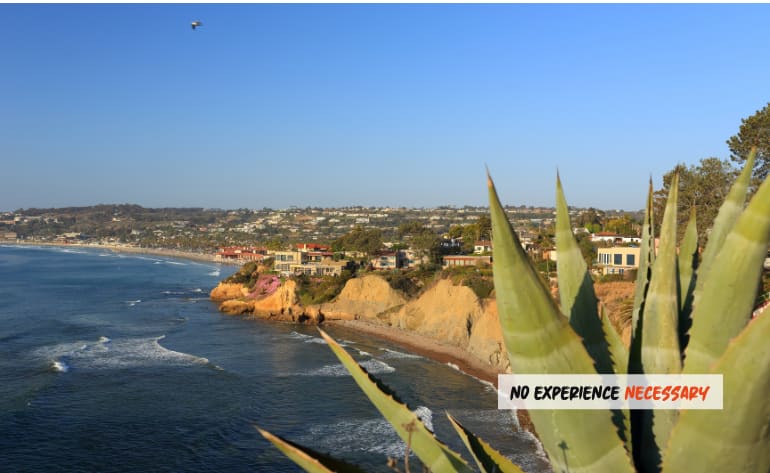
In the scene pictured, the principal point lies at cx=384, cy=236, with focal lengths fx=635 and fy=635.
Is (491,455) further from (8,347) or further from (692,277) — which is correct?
(8,347)

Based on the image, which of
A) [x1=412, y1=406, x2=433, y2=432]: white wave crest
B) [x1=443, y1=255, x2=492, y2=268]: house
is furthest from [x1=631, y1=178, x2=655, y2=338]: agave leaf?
[x1=443, y1=255, x2=492, y2=268]: house

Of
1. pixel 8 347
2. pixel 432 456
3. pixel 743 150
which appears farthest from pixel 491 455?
pixel 8 347

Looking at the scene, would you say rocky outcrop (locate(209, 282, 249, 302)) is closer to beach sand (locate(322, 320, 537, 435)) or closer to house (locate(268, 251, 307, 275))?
house (locate(268, 251, 307, 275))

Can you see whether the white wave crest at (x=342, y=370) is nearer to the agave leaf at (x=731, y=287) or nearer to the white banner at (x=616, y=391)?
the white banner at (x=616, y=391)

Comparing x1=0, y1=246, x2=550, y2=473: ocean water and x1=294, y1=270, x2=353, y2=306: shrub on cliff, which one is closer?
x1=0, y1=246, x2=550, y2=473: ocean water

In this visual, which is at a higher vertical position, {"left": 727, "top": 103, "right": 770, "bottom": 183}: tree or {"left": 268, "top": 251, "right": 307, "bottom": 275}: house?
{"left": 727, "top": 103, "right": 770, "bottom": 183}: tree
